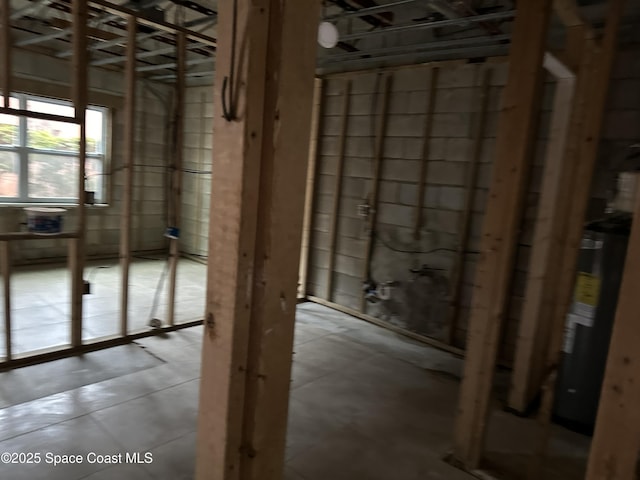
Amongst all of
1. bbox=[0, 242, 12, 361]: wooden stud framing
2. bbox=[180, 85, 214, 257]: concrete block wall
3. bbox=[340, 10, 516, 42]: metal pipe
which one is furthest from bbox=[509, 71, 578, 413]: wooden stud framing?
bbox=[180, 85, 214, 257]: concrete block wall

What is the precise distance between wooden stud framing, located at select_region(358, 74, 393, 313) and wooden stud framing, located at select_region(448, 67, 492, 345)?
33.8 inches

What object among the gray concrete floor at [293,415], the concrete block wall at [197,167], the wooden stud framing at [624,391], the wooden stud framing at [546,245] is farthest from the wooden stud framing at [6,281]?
the concrete block wall at [197,167]

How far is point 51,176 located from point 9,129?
0.69m

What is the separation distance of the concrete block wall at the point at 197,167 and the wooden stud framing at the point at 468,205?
363cm

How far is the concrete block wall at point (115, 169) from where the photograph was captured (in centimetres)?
513

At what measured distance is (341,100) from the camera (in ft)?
14.3

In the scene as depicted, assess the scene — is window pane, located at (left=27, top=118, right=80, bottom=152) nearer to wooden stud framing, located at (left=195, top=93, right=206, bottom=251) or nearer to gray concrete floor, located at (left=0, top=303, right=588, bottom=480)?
wooden stud framing, located at (left=195, top=93, right=206, bottom=251)

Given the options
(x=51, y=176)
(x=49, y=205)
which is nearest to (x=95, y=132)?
(x=51, y=176)

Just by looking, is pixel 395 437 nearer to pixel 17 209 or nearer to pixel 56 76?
pixel 17 209

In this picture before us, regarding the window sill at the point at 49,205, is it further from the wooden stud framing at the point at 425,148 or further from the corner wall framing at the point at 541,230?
the corner wall framing at the point at 541,230

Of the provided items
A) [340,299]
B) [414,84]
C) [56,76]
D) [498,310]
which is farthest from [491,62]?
[56,76]

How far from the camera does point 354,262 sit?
14.3 feet

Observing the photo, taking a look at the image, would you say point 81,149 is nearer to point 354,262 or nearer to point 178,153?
point 178,153

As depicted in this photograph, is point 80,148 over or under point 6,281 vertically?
over
